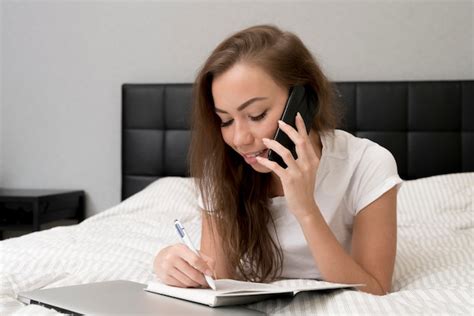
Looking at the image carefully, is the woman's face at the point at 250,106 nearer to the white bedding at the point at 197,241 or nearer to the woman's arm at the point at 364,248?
the woman's arm at the point at 364,248

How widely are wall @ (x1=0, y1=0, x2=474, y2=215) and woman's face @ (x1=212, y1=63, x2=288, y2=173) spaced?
1.61 m

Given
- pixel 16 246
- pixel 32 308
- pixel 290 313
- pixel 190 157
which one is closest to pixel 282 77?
pixel 190 157

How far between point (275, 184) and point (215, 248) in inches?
7.7

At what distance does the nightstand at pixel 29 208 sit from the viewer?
2.57 m

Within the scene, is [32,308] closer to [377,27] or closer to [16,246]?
[16,246]

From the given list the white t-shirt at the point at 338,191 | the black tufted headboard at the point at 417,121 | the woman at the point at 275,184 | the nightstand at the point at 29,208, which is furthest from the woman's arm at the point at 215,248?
the nightstand at the point at 29,208

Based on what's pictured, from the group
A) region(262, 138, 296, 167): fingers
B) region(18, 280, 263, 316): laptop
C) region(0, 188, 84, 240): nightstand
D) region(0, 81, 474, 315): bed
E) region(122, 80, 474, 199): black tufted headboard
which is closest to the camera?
region(18, 280, 263, 316): laptop

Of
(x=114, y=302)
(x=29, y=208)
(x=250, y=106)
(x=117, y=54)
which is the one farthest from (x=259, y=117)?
(x=117, y=54)

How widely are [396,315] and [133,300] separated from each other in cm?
38

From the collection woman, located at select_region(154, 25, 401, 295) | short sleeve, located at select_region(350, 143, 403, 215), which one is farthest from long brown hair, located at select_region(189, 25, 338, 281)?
short sleeve, located at select_region(350, 143, 403, 215)

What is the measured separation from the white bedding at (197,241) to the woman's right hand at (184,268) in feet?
0.33

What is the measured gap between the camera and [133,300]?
853 mm

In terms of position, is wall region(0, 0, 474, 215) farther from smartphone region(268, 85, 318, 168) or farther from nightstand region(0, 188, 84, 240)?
smartphone region(268, 85, 318, 168)

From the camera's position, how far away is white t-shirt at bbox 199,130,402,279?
1.17 m
